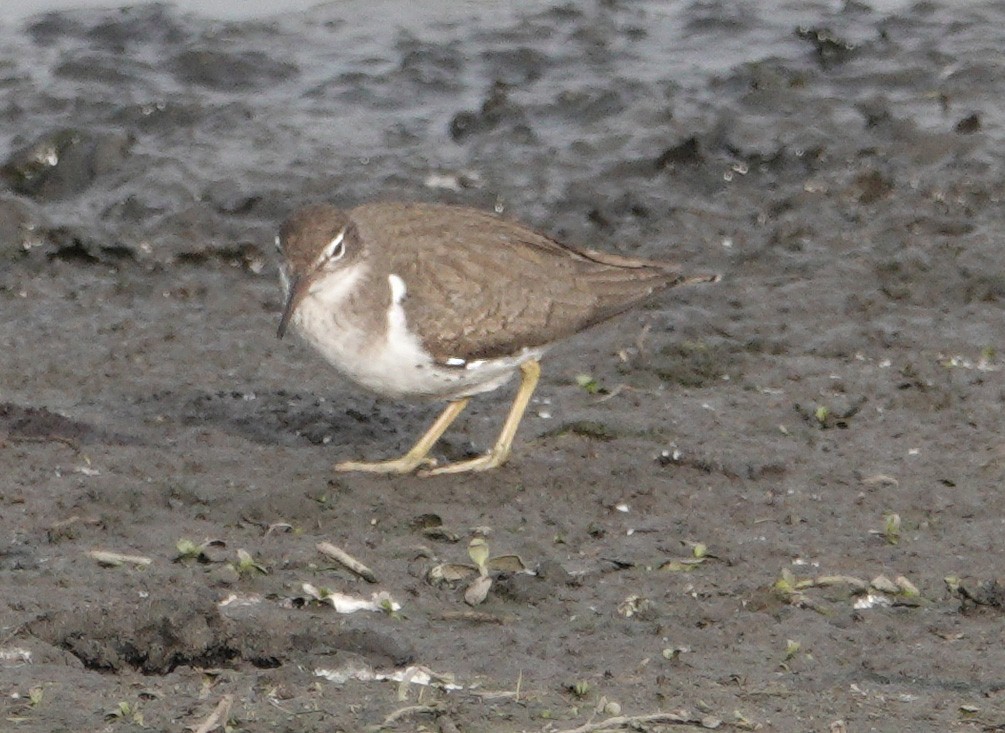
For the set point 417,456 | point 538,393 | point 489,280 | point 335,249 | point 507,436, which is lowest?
point 538,393

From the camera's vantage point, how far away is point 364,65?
1380 cm

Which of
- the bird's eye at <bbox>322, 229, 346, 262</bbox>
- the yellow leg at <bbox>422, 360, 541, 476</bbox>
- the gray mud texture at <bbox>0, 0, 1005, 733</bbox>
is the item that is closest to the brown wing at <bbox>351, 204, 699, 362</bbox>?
the bird's eye at <bbox>322, 229, 346, 262</bbox>

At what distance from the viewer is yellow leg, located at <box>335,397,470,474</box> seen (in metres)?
8.30

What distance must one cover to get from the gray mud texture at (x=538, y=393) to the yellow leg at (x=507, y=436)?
0.13 meters

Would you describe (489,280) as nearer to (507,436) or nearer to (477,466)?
(507,436)

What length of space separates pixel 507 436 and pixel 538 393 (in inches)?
37.9

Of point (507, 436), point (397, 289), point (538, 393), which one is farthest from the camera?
point (538, 393)

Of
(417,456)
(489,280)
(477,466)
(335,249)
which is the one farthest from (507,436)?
(335,249)

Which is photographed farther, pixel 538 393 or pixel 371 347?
pixel 538 393

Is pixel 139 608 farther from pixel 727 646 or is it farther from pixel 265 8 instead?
pixel 265 8

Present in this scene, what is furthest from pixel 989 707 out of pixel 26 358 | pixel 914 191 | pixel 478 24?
pixel 478 24

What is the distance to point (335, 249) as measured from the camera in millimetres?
8000

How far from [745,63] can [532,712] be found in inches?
353

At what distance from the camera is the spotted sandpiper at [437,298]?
7.96 meters
